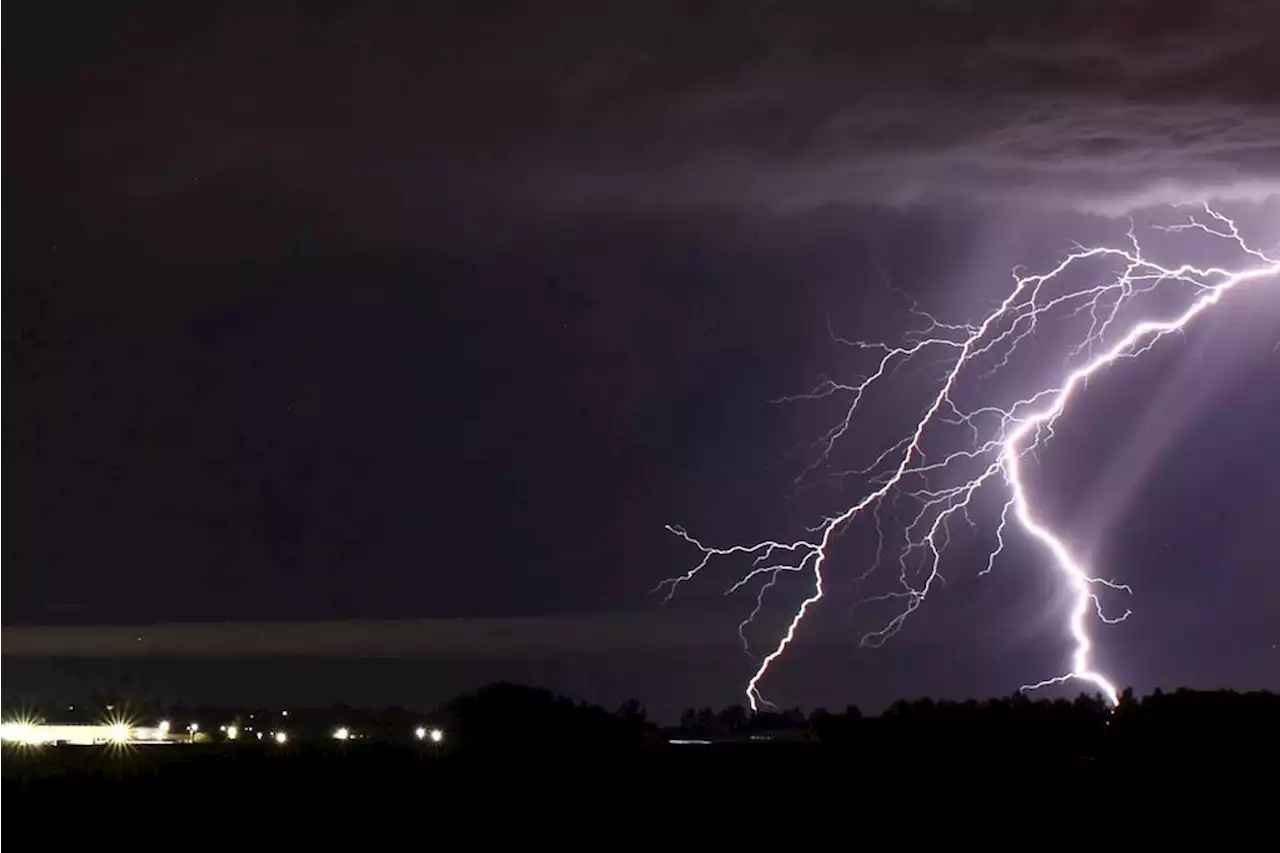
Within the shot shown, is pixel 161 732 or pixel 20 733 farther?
pixel 161 732

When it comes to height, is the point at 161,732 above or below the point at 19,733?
above

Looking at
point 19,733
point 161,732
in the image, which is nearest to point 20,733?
point 19,733

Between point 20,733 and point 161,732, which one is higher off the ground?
point 161,732

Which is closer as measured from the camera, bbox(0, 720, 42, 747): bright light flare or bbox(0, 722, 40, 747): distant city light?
bbox(0, 720, 42, 747): bright light flare

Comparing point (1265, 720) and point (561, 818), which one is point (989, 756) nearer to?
point (1265, 720)

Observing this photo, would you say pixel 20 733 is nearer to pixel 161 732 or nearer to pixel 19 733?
pixel 19 733

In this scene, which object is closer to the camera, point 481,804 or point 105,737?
point 481,804

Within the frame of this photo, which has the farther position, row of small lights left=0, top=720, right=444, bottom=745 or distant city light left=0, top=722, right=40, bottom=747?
row of small lights left=0, top=720, right=444, bottom=745

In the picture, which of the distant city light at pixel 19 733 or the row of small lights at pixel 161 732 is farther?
the row of small lights at pixel 161 732

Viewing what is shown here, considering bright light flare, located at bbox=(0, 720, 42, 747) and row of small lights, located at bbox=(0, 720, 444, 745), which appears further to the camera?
row of small lights, located at bbox=(0, 720, 444, 745)

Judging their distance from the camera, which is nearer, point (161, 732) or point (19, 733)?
point (19, 733)

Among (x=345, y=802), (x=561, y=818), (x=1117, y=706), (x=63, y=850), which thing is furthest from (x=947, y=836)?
(x=1117, y=706)
